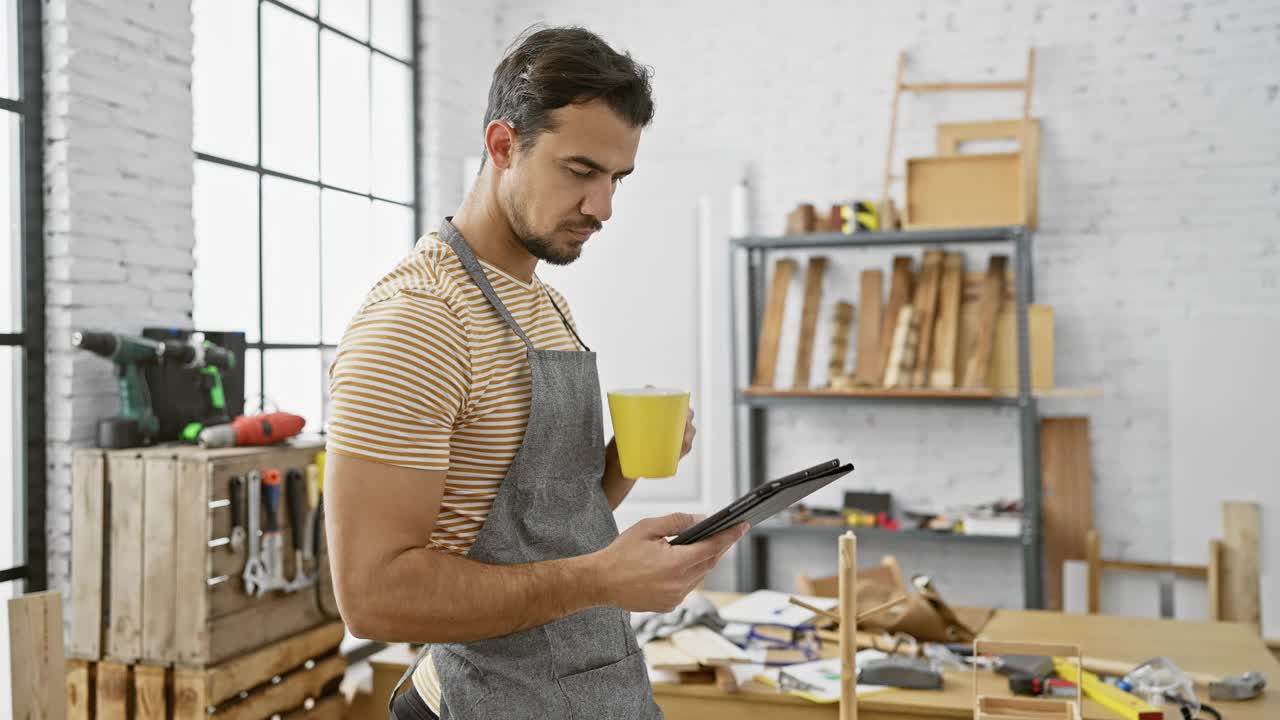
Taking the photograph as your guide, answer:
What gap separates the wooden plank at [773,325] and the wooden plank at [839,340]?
0.24 m

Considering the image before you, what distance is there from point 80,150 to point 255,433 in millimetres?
884

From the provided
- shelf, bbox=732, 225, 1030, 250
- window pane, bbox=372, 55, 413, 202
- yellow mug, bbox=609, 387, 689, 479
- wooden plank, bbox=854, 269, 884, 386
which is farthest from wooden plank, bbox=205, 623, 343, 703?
wooden plank, bbox=854, 269, 884, 386

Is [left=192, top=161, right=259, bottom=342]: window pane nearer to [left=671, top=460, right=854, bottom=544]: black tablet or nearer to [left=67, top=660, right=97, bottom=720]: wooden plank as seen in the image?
[left=67, top=660, right=97, bottom=720]: wooden plank

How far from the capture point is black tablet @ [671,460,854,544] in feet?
3.87

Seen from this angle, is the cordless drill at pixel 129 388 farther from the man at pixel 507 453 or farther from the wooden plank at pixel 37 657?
the man at pixel 507 453

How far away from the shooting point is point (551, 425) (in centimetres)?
131

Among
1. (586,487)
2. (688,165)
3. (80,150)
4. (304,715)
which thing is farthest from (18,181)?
(688,165)

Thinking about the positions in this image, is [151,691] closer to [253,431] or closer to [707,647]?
[253,431]

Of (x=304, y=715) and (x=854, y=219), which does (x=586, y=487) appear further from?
(x=854, y=219)

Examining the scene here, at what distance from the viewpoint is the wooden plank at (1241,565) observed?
381cm

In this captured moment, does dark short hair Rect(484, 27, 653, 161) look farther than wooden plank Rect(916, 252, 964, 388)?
No

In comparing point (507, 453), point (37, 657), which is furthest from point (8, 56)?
point (507, 453)

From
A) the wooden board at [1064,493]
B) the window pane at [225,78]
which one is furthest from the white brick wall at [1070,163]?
the window pane at [225,78]

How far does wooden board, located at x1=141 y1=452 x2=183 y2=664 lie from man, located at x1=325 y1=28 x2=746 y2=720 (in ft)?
4.15
